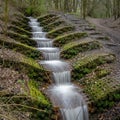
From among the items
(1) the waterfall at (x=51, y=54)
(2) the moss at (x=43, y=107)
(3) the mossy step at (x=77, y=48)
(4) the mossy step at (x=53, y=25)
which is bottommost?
(2) the moss at (x=43, y=107)

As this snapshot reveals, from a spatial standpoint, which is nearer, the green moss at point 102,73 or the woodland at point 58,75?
the woodland at point 58,75

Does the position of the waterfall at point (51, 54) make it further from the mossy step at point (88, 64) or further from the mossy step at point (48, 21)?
the mossy step at point (48, 21)

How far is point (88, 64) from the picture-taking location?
45.3 ft

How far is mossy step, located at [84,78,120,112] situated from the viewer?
10781 mm

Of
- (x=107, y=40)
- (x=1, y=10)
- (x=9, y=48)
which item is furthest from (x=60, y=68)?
(x=1, y=10)

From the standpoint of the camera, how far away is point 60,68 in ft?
46.2

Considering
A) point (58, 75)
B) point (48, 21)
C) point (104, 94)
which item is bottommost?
point (104, 94)

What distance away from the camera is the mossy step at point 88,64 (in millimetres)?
13534

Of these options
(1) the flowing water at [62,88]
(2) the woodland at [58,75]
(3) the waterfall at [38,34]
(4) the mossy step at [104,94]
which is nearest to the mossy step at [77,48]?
(2) the woodland at [58,75]

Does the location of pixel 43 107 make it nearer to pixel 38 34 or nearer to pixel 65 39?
pixel 65 39

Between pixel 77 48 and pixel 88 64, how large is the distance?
2.74 metres

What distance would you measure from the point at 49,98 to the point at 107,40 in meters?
9.21

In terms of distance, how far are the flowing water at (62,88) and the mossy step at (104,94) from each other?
0.44m

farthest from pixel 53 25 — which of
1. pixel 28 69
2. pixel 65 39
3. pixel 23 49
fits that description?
pixel 28 69
